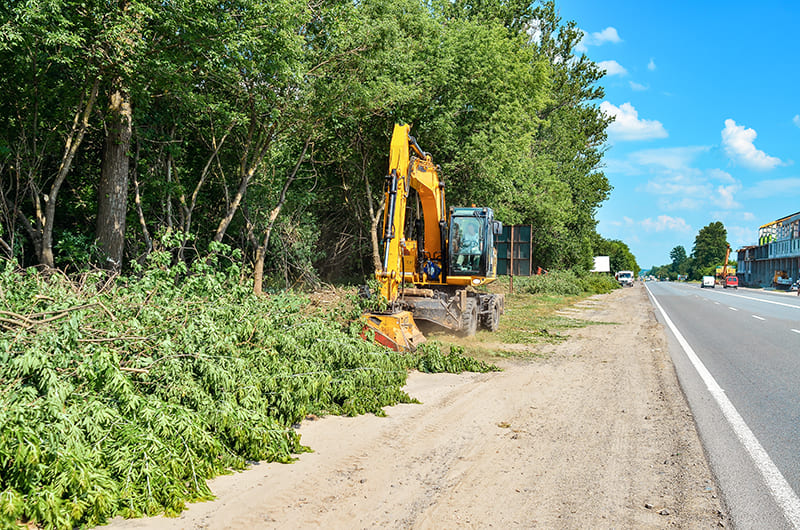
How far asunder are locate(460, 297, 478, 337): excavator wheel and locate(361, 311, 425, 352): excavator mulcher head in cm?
273

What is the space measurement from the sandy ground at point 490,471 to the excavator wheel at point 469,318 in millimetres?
4884

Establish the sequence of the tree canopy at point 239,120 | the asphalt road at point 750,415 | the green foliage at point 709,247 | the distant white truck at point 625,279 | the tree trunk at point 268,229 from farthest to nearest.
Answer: the green foliage at point 709,247
the distant white truck at point 625,279
the tree trunk at point 268,229
the tree canopy at point 239,120
the asphalt road at point 750,415

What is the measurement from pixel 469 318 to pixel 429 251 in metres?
2.17

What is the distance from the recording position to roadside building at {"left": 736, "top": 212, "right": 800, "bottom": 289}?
8928cm

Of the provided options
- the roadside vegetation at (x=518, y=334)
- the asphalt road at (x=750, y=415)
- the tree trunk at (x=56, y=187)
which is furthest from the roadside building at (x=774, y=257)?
the tree trunk at (x=56, y=187)

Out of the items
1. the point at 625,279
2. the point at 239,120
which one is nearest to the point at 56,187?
the point at 239,120

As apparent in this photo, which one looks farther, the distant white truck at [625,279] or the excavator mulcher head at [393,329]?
the distant white truck at [625,279]

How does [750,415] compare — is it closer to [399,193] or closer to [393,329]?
[393,329]

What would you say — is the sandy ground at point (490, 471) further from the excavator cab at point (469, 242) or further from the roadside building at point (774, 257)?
the roadside building at point (774, 257)

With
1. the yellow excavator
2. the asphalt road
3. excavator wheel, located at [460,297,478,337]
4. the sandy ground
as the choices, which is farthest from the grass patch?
the sandy ground

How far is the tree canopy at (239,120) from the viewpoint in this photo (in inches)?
430

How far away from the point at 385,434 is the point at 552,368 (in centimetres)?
526

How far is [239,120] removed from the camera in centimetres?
1419

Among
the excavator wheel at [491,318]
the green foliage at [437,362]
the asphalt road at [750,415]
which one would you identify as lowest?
the asphalt road at [750,415]
